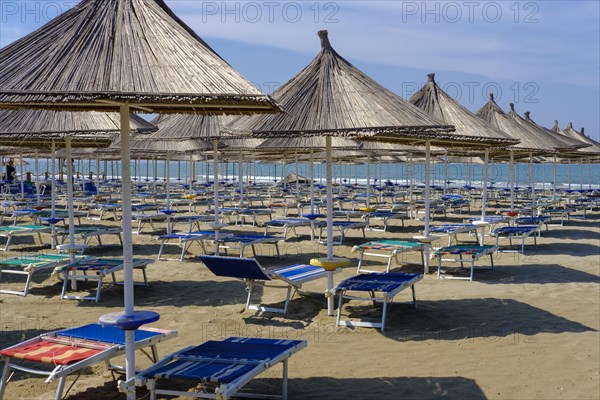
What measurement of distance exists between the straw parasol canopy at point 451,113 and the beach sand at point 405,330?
1941mm

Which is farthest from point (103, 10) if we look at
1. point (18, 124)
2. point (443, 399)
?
point (18, 124)

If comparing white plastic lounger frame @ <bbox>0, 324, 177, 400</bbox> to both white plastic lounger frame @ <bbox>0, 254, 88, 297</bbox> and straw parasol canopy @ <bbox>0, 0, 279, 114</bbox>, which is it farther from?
white plastic lounger frame @ <bbox>0, 254, 88, 297</bbox>

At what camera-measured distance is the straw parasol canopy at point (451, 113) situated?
8.83 metres

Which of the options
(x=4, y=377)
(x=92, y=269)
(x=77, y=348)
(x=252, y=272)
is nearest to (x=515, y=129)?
(x=252, y=272)

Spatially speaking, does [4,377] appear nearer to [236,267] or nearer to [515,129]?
[236,267]

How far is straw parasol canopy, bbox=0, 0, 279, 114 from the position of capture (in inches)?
144

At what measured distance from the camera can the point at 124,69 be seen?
379cm

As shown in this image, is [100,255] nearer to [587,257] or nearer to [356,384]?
[356,384]

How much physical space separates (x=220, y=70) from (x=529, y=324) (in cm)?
387

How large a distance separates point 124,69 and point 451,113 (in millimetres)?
6277

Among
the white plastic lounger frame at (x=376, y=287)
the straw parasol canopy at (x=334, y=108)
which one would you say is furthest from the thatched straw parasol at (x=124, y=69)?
the white plastic lounger frame at (x=376, y=287)

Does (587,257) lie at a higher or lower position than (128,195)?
lower

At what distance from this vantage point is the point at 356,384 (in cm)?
446

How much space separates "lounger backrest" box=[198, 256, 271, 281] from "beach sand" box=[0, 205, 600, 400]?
1.53ft
